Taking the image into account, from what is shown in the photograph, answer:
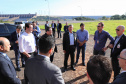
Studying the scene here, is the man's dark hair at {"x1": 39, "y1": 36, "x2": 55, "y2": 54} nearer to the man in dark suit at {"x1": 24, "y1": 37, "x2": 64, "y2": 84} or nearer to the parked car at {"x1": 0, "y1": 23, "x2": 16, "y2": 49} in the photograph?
the man in dark suit at {"x1": 24, "y1": 37, "x2": 64, "y2": 84}

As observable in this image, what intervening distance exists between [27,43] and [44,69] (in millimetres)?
2270

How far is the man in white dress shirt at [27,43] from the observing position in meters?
3.53

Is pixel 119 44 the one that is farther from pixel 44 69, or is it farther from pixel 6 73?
pixel 6 73

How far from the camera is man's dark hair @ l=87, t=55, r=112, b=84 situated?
1213 mm

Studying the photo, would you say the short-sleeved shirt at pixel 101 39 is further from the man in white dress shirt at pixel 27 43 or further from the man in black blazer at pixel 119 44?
the man in white dress shirt at pixel 27 43

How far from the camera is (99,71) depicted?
121 centimetres

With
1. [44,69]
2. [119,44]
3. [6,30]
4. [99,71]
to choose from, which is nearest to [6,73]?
[44,69]

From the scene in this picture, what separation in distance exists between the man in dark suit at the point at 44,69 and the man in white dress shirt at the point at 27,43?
6.10ft

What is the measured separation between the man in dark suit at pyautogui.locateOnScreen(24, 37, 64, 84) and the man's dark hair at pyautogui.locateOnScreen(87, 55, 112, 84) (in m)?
0.52

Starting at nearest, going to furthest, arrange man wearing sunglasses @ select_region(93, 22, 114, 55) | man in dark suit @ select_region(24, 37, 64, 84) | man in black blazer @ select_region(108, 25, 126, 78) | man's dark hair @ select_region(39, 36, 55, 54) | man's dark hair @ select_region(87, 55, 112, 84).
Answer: man's dark hair @ select_region(87, 55, 112, 84) < man in dark suit @ select_region(24, 37, 64, 84) < man's dark hair @ select_region(39, 36, 55, 54) < man in black blazer @ select_region(108, 25, 126, 78) < man wearing sunglasses @ select_region(93, 22, 114, 55)

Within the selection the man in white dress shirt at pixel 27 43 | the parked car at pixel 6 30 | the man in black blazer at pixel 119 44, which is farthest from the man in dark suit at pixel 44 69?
the parked car at pixel 6 30

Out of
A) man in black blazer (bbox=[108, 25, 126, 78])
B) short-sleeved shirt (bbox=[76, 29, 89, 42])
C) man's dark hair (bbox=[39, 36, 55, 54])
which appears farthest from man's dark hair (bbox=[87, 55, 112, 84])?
short-sleeved shirt (bbox=[76, 29, 89, 42])

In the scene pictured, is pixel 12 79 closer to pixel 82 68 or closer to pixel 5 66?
pixel 5 66

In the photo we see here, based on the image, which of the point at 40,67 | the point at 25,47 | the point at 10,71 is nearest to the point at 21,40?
the point at 25,47
